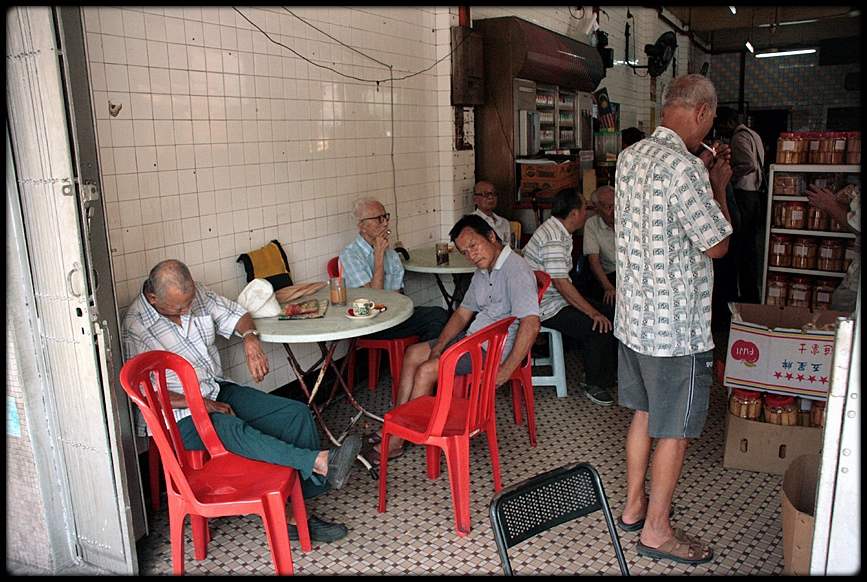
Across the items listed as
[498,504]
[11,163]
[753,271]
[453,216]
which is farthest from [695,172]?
[753,271]

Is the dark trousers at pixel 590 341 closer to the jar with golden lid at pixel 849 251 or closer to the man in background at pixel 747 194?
the jar with golden lid at pixel 849 251

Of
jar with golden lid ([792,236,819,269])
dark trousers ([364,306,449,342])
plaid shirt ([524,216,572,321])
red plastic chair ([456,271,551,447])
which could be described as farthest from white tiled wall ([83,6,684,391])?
jar with golden lid ([792,236,819,269])

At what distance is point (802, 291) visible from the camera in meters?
4.91

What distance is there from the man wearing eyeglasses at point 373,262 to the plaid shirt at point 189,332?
42.6 inches

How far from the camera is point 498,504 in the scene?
5.48ft

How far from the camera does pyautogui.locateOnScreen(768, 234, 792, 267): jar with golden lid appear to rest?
4996mm

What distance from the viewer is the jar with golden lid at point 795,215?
4883mm

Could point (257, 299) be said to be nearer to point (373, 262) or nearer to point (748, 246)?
point (373, 262)

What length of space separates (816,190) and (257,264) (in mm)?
3517

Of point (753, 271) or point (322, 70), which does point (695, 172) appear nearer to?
point (322, 70)

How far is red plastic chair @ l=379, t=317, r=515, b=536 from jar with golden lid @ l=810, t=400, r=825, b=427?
1523 millimetres

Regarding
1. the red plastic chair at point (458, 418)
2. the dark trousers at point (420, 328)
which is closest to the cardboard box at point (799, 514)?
the red plastic chair at point (458, 418)

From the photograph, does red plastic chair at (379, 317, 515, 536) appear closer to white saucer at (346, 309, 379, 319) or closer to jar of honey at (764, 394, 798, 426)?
white saucer at (346, 309, 379, 319)

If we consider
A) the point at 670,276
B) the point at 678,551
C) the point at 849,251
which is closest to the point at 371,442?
the point at 678,551
